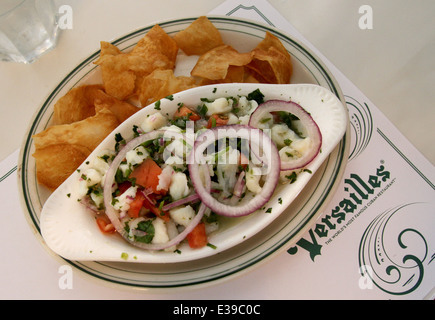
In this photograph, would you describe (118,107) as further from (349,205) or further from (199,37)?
(349,205)

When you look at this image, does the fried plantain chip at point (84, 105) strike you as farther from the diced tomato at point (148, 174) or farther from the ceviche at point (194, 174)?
the diced tomato at point (148, 174)

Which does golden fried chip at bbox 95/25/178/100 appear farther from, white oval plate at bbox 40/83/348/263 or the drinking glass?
the drinking glass

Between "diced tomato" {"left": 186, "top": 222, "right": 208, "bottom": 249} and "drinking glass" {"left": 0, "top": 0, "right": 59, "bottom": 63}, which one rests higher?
"drinking glass" {"left": 0, "top": 0, "right": 59, "bottom": 63}

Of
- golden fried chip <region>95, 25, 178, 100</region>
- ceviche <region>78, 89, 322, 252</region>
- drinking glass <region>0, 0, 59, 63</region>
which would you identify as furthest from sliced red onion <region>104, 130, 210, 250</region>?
drinking glass <region>0, 0, 59, 63</region>

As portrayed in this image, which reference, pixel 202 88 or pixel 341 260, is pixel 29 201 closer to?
pixel 202 88

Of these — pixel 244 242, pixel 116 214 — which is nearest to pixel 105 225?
pixel 116 214

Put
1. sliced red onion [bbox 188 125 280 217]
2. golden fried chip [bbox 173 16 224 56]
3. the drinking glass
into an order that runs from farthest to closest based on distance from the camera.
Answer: the drinking glass
golden fried chip [bbox 173 16 224 56]
sliced red onion [bbox 188 125 280 217]
